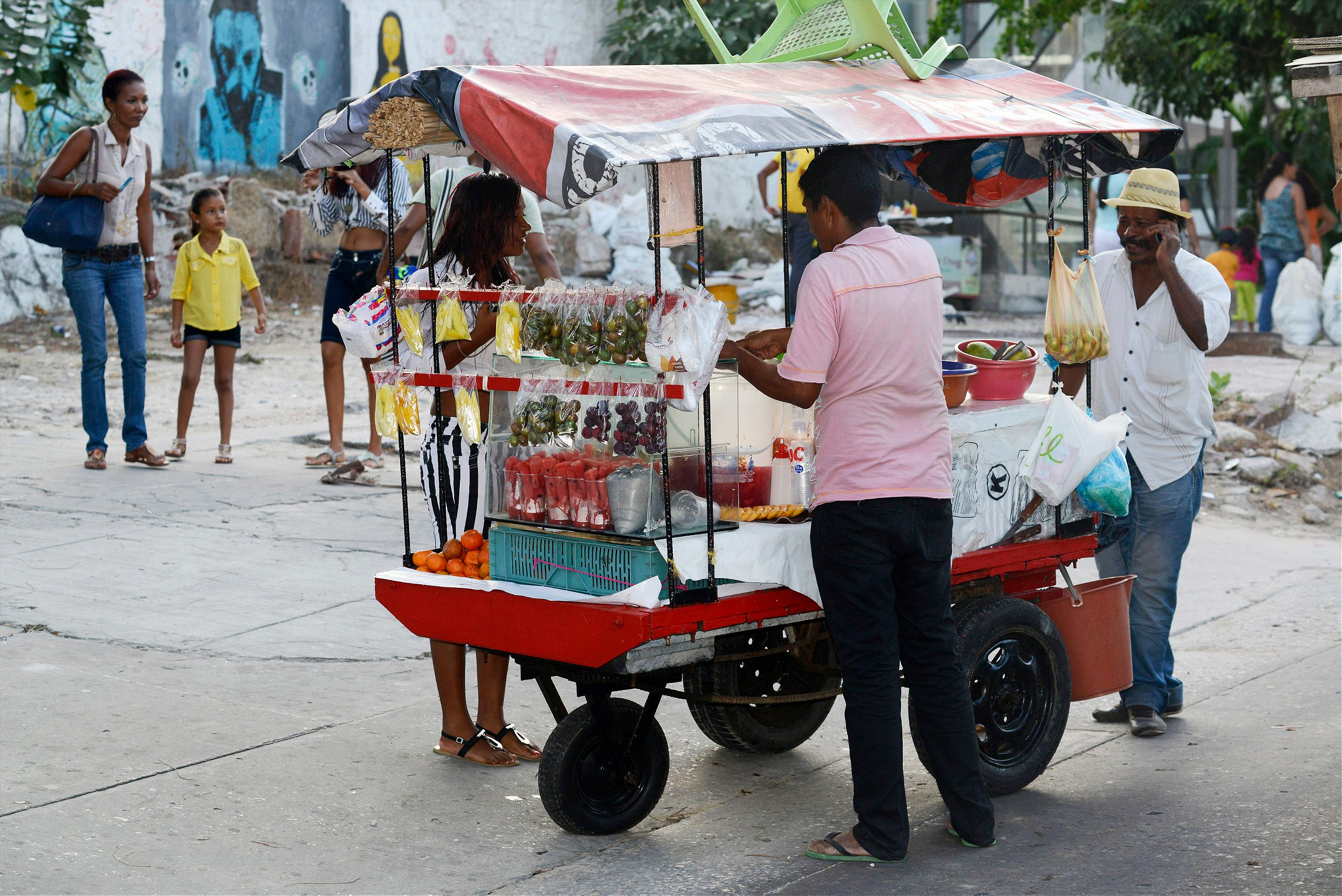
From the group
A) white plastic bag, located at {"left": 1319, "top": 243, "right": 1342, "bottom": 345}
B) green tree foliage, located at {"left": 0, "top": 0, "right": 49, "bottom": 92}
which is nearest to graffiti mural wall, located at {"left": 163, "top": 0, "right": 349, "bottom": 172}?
green tree foliage, located at {"left": 0, "top": 0, "right": 49, "bottom": 92}

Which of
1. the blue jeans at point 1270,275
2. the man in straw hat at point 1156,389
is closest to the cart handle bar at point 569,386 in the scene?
the man in straw hat at point 1156,389

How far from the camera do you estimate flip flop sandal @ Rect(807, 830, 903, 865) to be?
3639 millimetres

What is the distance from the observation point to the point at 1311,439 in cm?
994

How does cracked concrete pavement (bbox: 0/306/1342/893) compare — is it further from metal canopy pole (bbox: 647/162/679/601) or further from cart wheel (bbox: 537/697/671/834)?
metal canopy pole (bbox: 647/162/679/601)

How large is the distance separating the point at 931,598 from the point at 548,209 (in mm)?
16338

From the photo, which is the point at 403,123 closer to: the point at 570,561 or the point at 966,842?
the point at 570,561

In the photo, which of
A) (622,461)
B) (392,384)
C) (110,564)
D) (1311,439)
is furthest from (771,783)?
(1311,439)

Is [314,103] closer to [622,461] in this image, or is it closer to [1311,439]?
[1311,439]

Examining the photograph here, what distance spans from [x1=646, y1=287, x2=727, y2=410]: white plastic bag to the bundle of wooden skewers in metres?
0.77

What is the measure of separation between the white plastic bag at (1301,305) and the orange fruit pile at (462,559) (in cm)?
1223

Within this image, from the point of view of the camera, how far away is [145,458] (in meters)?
7.99

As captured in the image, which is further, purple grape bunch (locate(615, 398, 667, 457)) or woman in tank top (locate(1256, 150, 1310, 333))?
woman in tank top (locate(1256, 150, 1310, 333))

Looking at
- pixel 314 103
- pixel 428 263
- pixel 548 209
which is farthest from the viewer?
pixel 548 209

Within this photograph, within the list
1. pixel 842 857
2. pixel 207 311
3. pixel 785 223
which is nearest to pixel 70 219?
pixel 207 311
